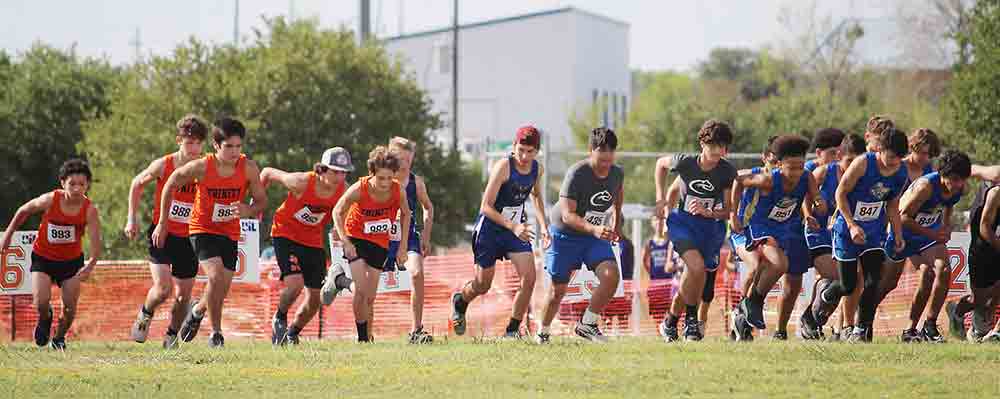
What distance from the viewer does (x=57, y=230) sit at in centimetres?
1345

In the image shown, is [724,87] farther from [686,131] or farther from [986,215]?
[986,215]

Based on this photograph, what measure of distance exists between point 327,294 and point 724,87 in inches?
3508

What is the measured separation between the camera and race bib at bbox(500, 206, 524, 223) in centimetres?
1308

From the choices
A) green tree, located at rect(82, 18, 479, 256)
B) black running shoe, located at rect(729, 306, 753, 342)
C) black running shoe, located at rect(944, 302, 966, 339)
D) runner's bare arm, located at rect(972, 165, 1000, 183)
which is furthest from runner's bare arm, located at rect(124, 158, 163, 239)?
green tree, located at rect(82, 18, 479, 256)

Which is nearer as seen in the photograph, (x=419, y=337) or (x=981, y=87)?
(x=419, y=337)

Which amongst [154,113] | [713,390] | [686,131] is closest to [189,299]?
[713,390]

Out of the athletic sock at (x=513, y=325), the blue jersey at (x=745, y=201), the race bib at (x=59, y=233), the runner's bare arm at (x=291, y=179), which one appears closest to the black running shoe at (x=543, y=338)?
the athletic sock at (x=513, y=325)

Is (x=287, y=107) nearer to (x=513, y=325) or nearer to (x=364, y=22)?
(x=364, y=22)

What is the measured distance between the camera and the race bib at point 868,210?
42.2 ft

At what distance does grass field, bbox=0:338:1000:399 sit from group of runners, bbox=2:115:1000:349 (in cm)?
81

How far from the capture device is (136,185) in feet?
41.4

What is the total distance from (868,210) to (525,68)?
6699 centimetres

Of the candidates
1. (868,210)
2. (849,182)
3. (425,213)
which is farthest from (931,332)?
(425,213)

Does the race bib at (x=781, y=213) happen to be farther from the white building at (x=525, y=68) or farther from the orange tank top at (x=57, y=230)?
the white building at (x=525, y=68)
